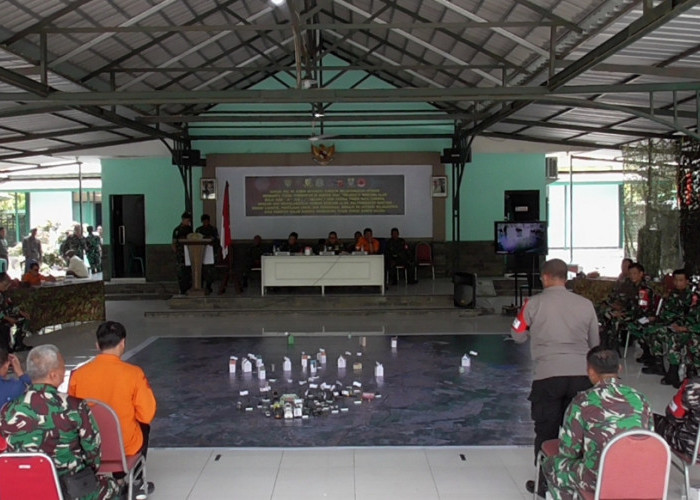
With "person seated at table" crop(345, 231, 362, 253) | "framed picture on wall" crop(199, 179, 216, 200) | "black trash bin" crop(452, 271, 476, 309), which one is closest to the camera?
"black trash bin" crop(452, 271, 476, 309)

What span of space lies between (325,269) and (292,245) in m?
1.38

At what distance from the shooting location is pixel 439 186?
15789 millimetres

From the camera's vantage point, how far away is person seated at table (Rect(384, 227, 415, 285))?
47.9 ft

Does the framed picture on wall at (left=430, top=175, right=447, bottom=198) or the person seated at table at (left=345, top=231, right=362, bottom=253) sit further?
the framed picture on wall at (left=430, top=175, right=447, bottom=198)

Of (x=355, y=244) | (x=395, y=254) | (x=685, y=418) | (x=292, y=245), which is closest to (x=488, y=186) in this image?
(x=395, y=254)

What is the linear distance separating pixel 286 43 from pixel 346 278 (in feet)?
16.1

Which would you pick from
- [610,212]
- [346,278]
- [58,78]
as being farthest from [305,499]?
[610,212]

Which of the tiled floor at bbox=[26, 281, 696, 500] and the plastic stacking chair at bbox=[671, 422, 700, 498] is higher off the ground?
the plastic stacking chair at bbox=[671, 422, 700, 498]

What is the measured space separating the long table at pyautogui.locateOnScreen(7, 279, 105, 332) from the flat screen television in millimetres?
6839

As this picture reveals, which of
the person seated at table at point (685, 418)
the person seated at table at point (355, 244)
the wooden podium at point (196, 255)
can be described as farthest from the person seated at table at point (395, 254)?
the person seated at table at point (685, 418)

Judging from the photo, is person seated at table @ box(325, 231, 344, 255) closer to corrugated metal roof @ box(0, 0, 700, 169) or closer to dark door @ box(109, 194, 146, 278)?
corrugated metal roof @ box(0, 0, 700, 169)

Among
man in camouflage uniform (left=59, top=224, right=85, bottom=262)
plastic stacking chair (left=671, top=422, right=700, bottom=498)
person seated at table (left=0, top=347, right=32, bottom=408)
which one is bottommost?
plastic stacking chair (left=671, top=422, right=700, bottom=498)

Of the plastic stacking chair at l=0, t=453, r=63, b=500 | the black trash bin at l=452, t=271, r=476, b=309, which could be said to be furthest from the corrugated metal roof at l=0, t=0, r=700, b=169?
the plastic stacking chair at l=0, t=453, r=63, b=500

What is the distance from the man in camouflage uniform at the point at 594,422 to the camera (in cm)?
311
